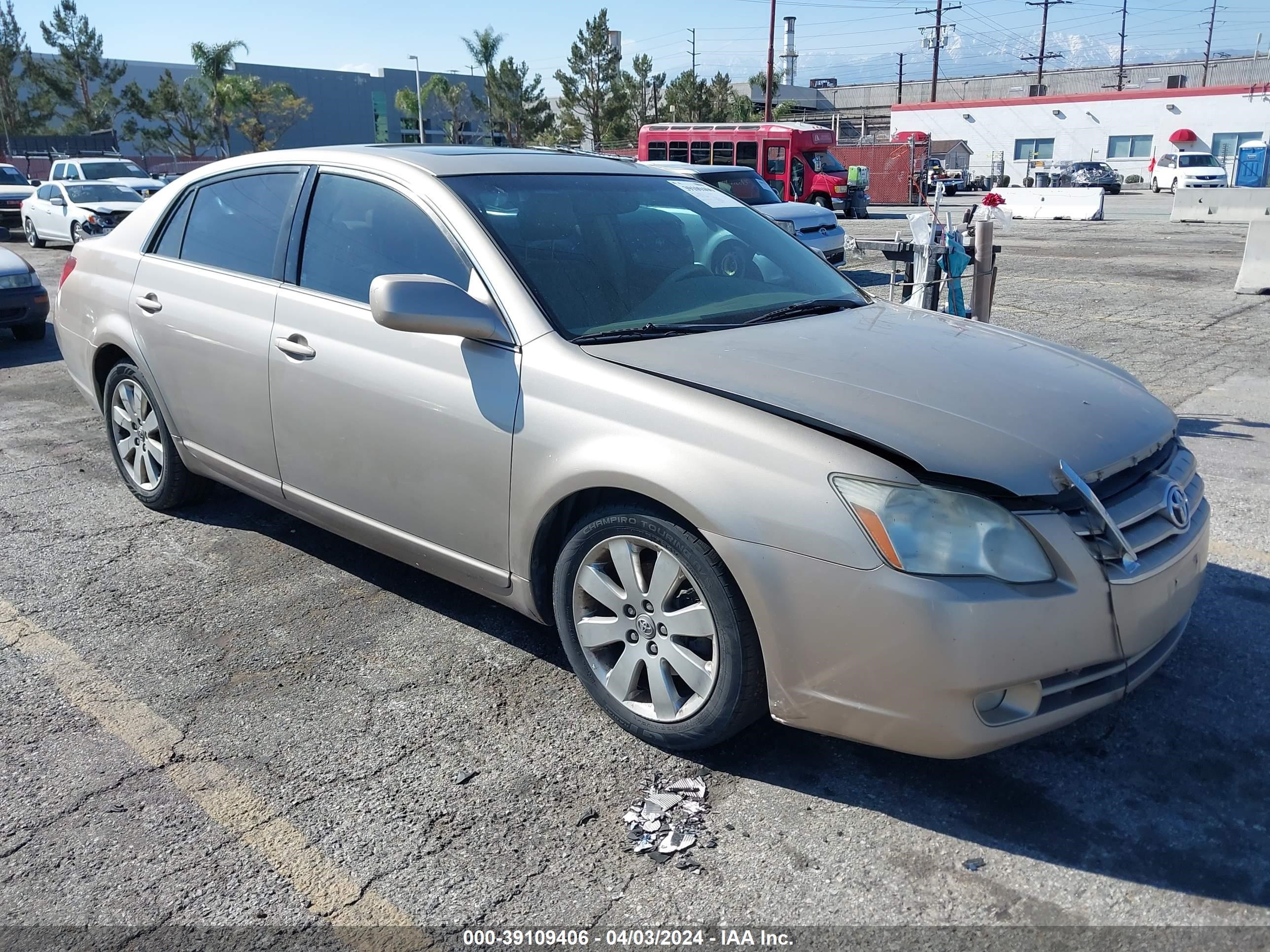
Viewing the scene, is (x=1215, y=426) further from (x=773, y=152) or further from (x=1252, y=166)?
(x=1252, y=166)

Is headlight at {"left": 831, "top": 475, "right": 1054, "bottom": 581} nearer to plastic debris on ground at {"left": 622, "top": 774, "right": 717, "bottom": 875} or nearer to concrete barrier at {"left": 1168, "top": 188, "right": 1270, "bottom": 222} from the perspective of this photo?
plastic debris on ground at {"left": 622, "top": 774, "right": 717, "bottom": 875}

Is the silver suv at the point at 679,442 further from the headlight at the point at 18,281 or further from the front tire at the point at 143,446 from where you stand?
the headlight at the point at 18,281

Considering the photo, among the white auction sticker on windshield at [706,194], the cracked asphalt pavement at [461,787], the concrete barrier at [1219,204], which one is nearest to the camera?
the cracked asphalt pavement at [461,787]

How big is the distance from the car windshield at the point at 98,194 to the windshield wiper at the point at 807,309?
60.2 ft

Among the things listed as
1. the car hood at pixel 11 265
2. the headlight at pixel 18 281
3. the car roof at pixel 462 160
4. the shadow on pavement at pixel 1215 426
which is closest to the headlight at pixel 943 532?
the car roof at pixel 462 160

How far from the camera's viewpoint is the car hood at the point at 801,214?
1404 centimetres

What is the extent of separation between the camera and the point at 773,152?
1097 inches

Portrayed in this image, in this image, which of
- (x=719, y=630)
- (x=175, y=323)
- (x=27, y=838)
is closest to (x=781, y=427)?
(x=719, y=630)

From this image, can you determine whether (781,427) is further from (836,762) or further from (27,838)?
(27,838)

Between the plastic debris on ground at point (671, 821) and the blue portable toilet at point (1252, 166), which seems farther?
the blue portable toilet at point (1252, 166)

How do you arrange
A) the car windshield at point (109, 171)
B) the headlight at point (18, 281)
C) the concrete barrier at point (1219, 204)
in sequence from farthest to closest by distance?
1. the concrete barrier at point (1219, 204)
2. the car windshield at point (109, 171)
3. the headlight at point (18, 281)

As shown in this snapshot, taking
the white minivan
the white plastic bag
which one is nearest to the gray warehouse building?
the white minivan

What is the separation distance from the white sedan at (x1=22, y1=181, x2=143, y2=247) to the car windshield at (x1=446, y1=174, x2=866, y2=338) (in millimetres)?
15650

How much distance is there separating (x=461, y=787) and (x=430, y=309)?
142cm
